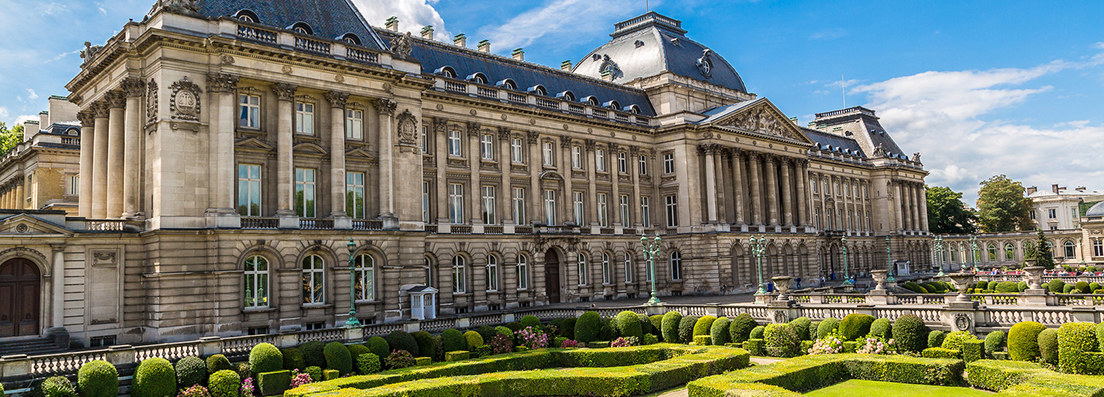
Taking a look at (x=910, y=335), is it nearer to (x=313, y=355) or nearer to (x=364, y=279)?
(x=313, y=355)

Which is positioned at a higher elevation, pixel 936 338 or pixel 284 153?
pixel 284 153

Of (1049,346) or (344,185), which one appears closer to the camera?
(1049,346)

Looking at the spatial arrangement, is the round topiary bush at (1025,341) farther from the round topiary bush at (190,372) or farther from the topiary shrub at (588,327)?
the round topiary bush at (190,372)

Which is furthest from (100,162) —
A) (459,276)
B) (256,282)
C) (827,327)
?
(827,327)

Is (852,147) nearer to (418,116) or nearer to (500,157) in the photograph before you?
(500,157)

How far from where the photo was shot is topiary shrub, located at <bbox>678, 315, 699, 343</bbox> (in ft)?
124

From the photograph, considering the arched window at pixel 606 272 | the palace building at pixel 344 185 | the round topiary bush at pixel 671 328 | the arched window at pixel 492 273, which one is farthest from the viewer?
the arched window at pixel 606 272

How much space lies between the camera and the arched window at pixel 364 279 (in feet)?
138

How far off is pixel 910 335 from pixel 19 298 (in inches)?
1461

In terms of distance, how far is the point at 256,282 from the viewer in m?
38.6

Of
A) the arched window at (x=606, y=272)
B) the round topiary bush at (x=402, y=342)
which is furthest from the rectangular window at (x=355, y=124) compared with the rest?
the arched window at (x=606, y=272)

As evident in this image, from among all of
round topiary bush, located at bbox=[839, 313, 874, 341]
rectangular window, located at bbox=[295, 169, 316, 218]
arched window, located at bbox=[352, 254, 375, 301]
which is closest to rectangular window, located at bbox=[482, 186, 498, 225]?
arched window, located at bbox=[352, 254, 375, 301]

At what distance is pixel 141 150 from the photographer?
39.6 m

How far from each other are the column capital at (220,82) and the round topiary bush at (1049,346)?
35.1 meters
